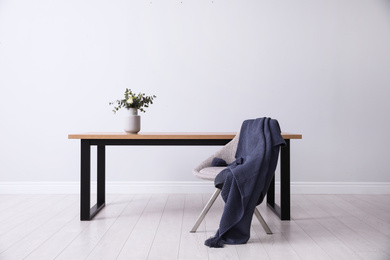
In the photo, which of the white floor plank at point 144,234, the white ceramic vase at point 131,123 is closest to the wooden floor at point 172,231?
the white floor plank at point 144,234

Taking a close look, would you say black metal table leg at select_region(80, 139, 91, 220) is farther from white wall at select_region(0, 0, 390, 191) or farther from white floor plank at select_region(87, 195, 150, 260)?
white wall at select_region(0, 0, 390, 191)

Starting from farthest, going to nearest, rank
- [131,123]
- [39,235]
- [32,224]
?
[131,123] < [32,224] < [39,235]

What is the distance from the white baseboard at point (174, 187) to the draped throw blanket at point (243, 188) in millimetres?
1500

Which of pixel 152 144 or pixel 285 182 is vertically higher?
pixel 152 144

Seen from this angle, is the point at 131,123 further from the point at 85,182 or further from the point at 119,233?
the point at 119,233

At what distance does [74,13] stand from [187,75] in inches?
53.8

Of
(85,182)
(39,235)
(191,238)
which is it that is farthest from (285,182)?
(39,235)

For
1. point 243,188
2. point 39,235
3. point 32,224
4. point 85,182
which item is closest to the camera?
point 243,188

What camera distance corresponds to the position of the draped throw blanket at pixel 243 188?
77.8 inches

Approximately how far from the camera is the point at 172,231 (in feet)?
7.27

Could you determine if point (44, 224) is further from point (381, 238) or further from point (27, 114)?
point (381, 238)

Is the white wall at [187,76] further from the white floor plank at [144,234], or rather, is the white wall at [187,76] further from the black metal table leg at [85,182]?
the black metal table leg at [85,182]

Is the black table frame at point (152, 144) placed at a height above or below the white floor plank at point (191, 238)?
above

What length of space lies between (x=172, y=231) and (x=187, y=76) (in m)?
1.81
